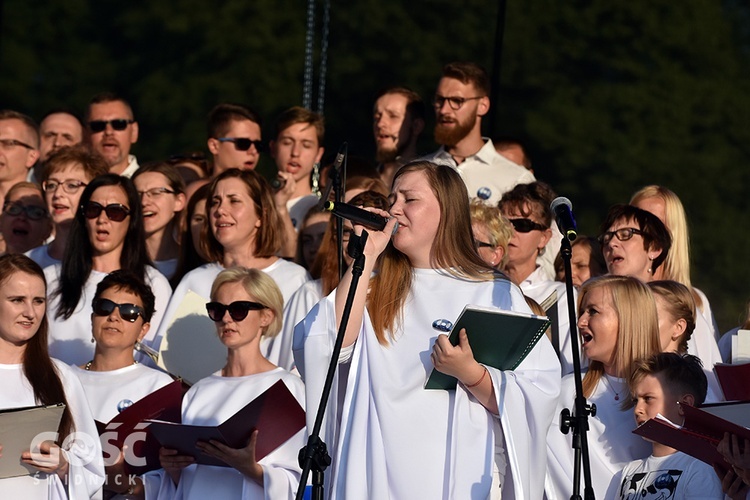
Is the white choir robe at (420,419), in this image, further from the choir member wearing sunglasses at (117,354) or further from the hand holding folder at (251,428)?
the choir member wearing sunglasses at (117,354)

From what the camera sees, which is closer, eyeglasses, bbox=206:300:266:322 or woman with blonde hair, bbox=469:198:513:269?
eyeglasses, bbox=206:300:266:322

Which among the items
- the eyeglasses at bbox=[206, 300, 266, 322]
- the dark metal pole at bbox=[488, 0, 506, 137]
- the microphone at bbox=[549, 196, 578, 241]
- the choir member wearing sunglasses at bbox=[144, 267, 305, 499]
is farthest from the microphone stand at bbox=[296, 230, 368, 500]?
the dark metal pole at bbox=[488, 0, 506, 137]

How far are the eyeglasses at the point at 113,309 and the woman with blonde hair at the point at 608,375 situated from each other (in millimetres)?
2272

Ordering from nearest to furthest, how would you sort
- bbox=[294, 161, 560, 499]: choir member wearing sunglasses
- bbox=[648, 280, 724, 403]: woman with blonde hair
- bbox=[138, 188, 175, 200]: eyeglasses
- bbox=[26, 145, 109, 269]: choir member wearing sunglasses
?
bbox=[294, 161, 560, 499]: choir member wearing sunglasses
bbox=[648, 280, 724, 403]: woman with blonde hair
bbox=[26, 145, 109, 269]: choir member wearing sunglasses
bbox=[138, 188, 175, 200]: eyeglasses

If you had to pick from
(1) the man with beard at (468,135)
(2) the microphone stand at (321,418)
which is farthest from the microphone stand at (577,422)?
(1) the man with beard at (468,135)

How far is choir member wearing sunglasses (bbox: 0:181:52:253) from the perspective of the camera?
31.3ft

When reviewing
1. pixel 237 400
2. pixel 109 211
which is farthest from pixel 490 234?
pixel 109 211

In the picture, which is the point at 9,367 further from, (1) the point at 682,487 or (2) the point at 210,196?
(1) the point at 682,487

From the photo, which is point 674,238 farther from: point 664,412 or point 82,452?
point 82,452

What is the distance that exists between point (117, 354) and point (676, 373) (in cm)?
291

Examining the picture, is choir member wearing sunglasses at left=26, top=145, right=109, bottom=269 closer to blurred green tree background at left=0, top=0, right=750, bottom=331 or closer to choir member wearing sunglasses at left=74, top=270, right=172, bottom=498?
choir member wearing sunglasses at left=74, top=270, right=172, bottom=498

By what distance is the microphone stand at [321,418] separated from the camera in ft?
18.2

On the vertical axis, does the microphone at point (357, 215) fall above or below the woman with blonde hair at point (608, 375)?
above

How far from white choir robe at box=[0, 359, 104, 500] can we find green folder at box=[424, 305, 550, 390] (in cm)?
175
